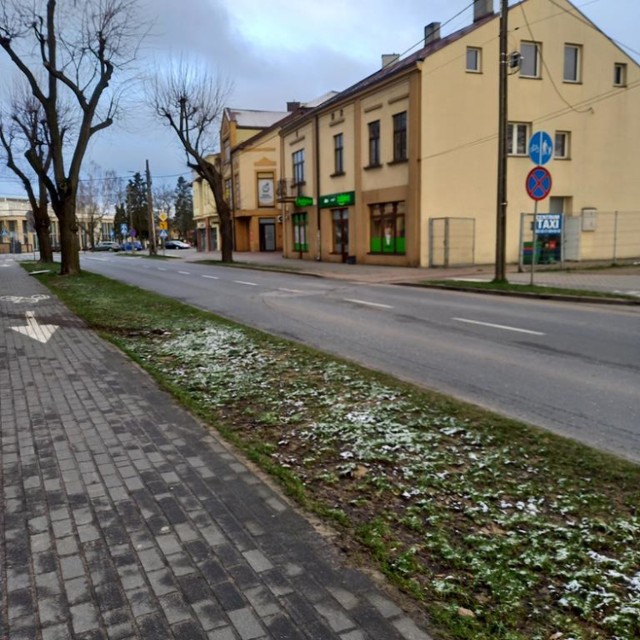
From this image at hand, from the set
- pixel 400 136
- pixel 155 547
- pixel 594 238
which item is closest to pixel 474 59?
pixel 400 136

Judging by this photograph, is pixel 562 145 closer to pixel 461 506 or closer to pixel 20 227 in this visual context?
pixel 461 506

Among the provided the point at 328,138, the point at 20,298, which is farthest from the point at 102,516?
the point at 328,138

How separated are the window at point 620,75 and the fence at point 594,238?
6.19m

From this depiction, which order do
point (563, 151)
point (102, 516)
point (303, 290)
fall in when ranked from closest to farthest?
point (102, 516)
point (303, 290)
point (563, 151)

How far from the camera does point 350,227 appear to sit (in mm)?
30125

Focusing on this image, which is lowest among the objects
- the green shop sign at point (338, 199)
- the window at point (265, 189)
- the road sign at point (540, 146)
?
the green shop sign at point (338, 199)

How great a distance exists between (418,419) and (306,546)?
6.93 feet

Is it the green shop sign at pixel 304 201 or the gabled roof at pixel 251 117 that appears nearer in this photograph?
the green shop sign at pixel 304 201

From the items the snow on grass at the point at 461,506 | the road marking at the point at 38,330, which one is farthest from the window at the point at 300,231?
the snow on grass at the point at 461,506

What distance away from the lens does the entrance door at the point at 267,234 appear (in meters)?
51.9

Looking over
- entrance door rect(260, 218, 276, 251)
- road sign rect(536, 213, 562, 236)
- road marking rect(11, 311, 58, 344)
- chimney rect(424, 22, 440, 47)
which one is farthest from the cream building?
road marking rect(11, 311, 58, 344)

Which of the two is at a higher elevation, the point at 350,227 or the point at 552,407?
the point at 350,227

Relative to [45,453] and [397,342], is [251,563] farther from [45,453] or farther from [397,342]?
[397,342]

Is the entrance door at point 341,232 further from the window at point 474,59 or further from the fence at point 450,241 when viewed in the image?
the window at point 474,59
